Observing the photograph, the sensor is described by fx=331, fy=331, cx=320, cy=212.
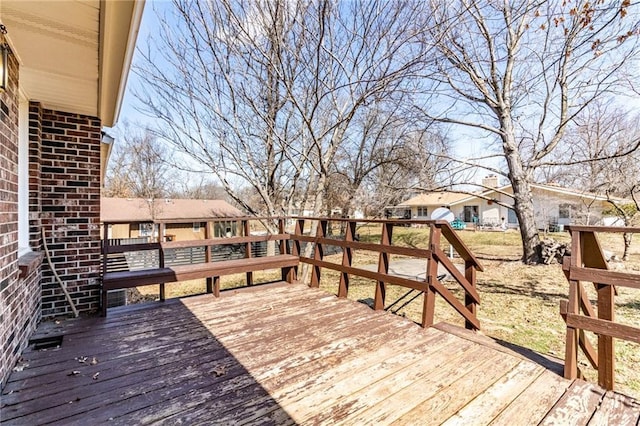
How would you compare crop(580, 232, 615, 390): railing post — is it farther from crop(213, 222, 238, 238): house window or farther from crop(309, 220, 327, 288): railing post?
crop(213, 222, 238, 238): house window

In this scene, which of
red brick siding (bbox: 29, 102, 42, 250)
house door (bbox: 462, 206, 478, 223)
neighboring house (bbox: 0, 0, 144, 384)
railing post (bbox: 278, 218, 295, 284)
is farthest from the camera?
house door (bbox: 462, 206, 478, 223)

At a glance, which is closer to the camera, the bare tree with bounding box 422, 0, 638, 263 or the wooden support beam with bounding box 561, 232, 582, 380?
the wooden support beam with bounding box 561, 232, 582, 380

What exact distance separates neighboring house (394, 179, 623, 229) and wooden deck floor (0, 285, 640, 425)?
1103 cm

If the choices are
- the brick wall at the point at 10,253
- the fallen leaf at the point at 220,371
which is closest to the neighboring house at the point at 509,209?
the fallen leaf at the point at 220,371

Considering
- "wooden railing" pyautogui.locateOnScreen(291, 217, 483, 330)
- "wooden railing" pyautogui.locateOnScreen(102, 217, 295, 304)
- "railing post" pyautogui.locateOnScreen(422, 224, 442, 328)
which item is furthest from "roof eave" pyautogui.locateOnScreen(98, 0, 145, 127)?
"railing post" pyautogui.locateOnScreen(422, 224, 442, 328)

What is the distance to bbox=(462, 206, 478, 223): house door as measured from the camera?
90.7 ft

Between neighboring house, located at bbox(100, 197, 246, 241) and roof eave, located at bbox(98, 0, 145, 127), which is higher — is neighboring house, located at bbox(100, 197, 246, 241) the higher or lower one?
the lower one

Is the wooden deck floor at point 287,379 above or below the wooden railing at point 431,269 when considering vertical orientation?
below

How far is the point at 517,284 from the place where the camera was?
7.52 meters

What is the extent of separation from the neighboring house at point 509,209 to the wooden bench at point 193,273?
10172 millimetres

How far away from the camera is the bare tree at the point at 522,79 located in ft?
22.2

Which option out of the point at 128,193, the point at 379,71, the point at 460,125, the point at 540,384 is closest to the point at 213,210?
the point at 128,193

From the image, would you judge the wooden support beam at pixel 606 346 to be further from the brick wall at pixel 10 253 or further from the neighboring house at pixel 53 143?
the brick wall at pixel 10 253

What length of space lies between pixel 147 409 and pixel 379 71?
19.1 feet
